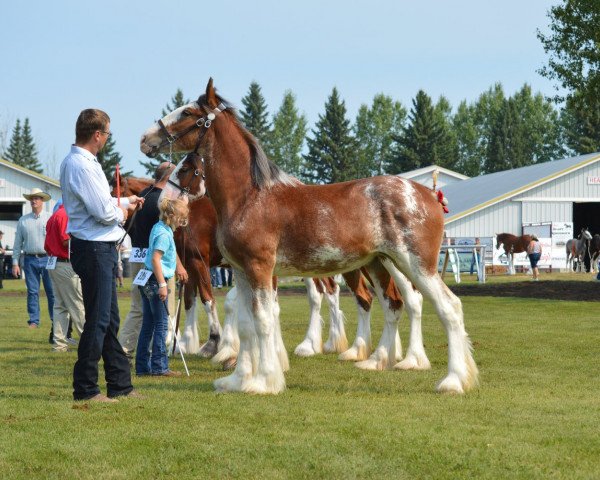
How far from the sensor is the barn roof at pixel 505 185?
5075 centimetres

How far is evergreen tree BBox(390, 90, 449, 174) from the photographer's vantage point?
309ft

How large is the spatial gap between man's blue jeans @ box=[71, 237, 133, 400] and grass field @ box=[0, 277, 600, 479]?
30 centimetres

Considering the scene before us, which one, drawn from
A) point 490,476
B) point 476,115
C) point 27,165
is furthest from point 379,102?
point 490,476

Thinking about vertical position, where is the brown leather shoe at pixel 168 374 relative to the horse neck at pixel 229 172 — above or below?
below

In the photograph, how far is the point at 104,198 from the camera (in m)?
7.54

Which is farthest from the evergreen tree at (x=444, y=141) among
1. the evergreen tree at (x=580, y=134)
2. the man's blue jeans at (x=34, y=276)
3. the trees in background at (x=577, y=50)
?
the man's blue jeans at (x=34, y=276)

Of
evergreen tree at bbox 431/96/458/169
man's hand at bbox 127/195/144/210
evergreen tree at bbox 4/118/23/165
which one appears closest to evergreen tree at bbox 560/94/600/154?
evergreen tree at bbox 431/96/458/169

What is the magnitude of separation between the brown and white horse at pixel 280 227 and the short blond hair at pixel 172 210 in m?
0.80

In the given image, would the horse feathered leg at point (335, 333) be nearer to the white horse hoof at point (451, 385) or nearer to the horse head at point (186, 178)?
the horse head at point (186, 178)

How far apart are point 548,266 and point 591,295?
22262mm

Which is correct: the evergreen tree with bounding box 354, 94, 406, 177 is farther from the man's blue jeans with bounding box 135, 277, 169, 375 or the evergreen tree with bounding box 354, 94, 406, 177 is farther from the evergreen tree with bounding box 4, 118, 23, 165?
the man's blue jeans with bounding box 135, 277, 169, 375

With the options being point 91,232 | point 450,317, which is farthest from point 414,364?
point 91,232

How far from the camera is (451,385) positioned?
8492mm

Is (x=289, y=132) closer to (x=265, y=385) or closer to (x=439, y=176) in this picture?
(x=439, y=176)
